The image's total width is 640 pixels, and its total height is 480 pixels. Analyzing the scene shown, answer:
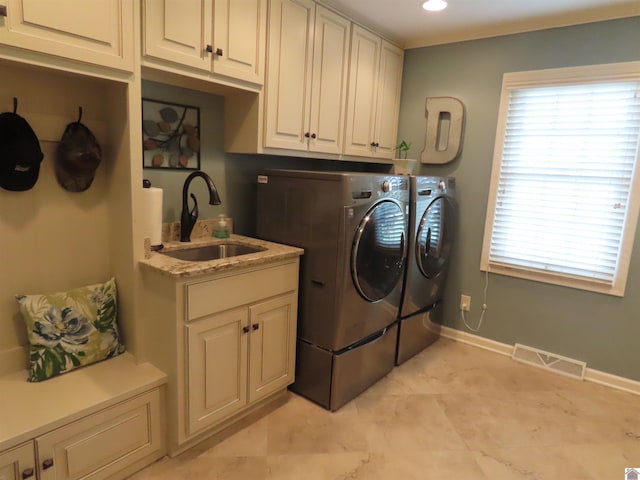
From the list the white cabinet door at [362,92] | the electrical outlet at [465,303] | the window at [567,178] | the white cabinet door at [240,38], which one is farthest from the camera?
the electrical outlet at [465,303]

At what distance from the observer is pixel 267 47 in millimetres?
2150

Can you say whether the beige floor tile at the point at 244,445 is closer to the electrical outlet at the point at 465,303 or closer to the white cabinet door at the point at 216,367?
the white cabinet door at the point at 216,367

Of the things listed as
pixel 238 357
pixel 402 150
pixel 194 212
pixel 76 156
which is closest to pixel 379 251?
pixel 238 357

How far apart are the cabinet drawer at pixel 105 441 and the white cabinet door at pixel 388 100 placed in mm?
2326

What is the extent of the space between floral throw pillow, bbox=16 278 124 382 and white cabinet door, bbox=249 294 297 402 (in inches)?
25.6

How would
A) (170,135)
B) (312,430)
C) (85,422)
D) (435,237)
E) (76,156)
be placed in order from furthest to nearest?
(435,237) < (170,135) < (312,430) < (76,156) < (85,422)

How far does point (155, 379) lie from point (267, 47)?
1.74m

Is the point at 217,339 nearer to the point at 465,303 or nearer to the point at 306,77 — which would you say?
the point at 306,77

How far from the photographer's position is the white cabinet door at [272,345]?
2055 mm

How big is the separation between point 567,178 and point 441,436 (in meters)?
1.87

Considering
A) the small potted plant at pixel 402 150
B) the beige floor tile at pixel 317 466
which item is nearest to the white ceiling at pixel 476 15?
the small potted plant at pixel 402 150

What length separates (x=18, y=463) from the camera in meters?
1.39

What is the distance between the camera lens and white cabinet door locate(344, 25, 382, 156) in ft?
9.01

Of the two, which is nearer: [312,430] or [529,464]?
[529,464]
